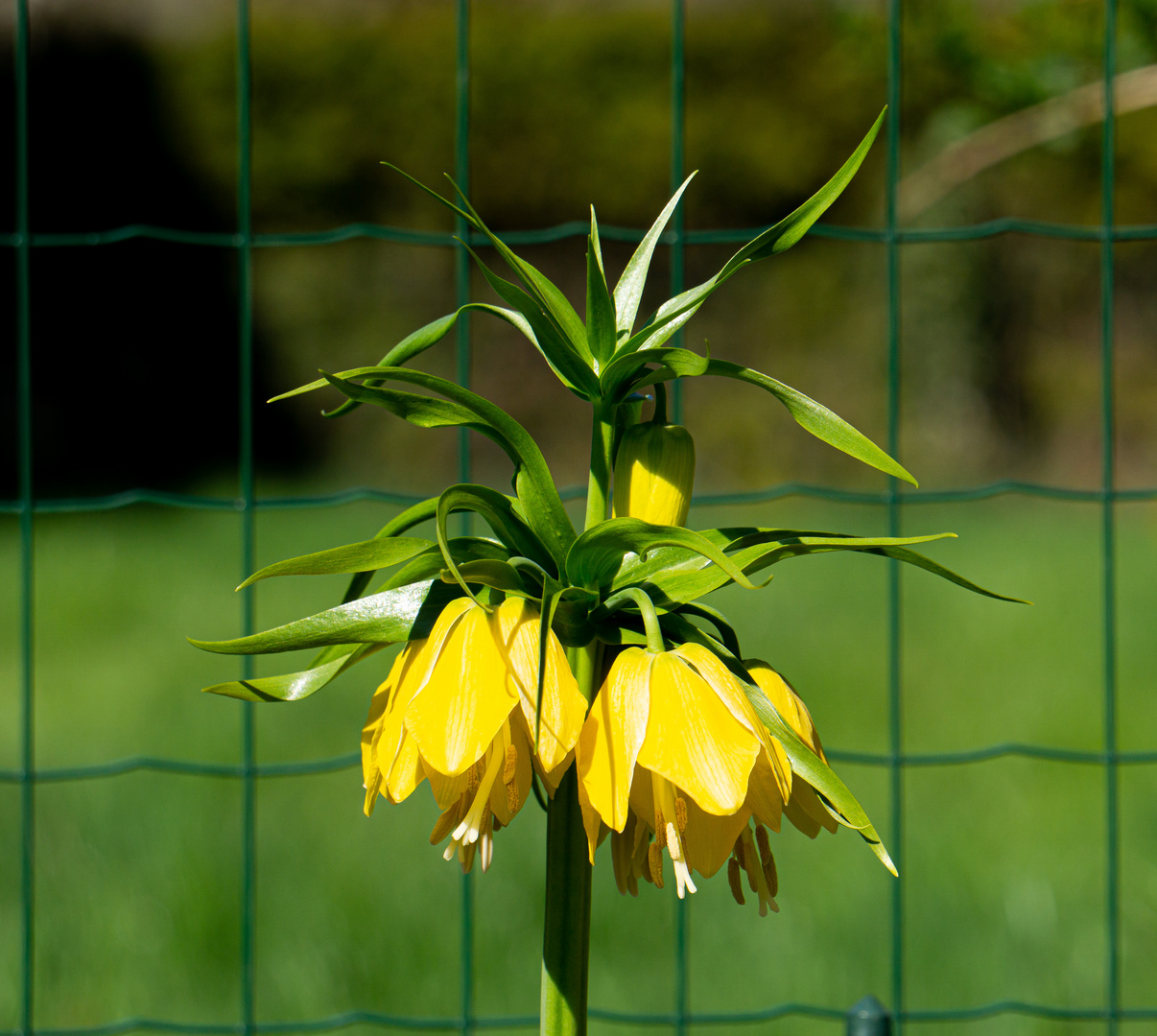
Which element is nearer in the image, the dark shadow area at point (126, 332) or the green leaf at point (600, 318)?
the green leaf at point (600, 318)

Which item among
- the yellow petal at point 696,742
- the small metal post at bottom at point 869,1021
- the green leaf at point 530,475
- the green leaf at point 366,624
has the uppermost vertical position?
the green leaf at point 530,475

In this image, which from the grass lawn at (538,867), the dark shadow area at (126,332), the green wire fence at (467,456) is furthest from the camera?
the dark shadow area at (126,332)

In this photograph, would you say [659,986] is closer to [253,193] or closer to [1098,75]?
[1098,75]

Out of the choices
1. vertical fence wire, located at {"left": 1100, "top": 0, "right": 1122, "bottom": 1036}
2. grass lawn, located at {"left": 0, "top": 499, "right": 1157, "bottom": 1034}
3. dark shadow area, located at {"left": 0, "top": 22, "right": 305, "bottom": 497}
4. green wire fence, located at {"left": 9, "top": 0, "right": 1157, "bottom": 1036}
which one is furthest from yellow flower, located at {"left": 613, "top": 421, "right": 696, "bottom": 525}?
dark shadow area, located at {"left": 0, "top": 22, "right": 305, "bottom": 497}

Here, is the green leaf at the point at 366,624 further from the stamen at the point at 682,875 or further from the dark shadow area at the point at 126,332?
the dark shadow area at the point at 126,332

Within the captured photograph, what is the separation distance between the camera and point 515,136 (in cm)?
581

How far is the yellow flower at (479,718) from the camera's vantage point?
0.30m

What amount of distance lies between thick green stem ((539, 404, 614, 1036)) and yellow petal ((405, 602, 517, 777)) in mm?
32

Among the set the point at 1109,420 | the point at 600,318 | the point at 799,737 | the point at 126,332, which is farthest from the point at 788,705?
the point at 126,332

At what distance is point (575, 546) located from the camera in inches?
12.5

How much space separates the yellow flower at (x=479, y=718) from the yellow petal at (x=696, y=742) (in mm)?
20

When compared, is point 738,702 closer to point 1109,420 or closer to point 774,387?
point 774,387

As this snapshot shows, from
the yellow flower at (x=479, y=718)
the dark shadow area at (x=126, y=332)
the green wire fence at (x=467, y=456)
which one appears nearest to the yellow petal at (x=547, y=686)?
the yellow flower at (x=479, y=718)

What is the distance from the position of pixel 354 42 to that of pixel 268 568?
5.82 meters
